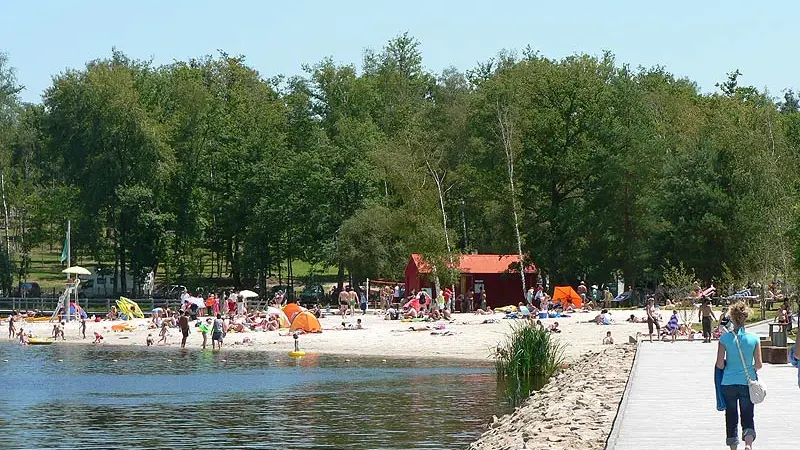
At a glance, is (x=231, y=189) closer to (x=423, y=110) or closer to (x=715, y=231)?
(x=423, y=110)

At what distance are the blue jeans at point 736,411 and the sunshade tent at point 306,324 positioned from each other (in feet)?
125

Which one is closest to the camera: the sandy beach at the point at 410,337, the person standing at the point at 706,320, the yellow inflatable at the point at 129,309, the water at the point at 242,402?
the water at the point at 242,402

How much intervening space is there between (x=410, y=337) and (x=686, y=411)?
98.9ft

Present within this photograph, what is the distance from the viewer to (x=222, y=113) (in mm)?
79625

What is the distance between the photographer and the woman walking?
42.9ft

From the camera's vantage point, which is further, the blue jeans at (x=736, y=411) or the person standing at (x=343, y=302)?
the person standing at (x=343, y=302)

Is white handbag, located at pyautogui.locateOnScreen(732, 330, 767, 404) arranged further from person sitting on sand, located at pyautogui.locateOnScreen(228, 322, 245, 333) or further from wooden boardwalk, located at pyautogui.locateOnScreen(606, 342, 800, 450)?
person sitting on sand, located at pyautogui.locateOnScreen(228, 322, 245, 333)

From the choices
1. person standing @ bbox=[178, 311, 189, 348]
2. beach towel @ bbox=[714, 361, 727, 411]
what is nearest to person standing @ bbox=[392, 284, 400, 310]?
person standing @ bbox=[178, 311, 189, 348]

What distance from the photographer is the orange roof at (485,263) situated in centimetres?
6172

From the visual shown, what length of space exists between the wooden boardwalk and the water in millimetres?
3414

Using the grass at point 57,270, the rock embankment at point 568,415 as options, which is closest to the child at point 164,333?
the rock embankment at point 568,415

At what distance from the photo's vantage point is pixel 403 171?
219 ft

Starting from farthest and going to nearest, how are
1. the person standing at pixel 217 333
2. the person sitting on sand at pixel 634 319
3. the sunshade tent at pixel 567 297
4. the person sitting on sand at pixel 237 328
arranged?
the sunshade tent at pixel 567 297, the person sitting on sand at pixel 237 328, the person standing at pixel 217 333, the person sitting on sand at pixel 634 319

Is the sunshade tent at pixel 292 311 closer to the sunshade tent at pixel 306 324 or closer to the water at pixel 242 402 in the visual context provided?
the sunshade tent at pixel 306 324
